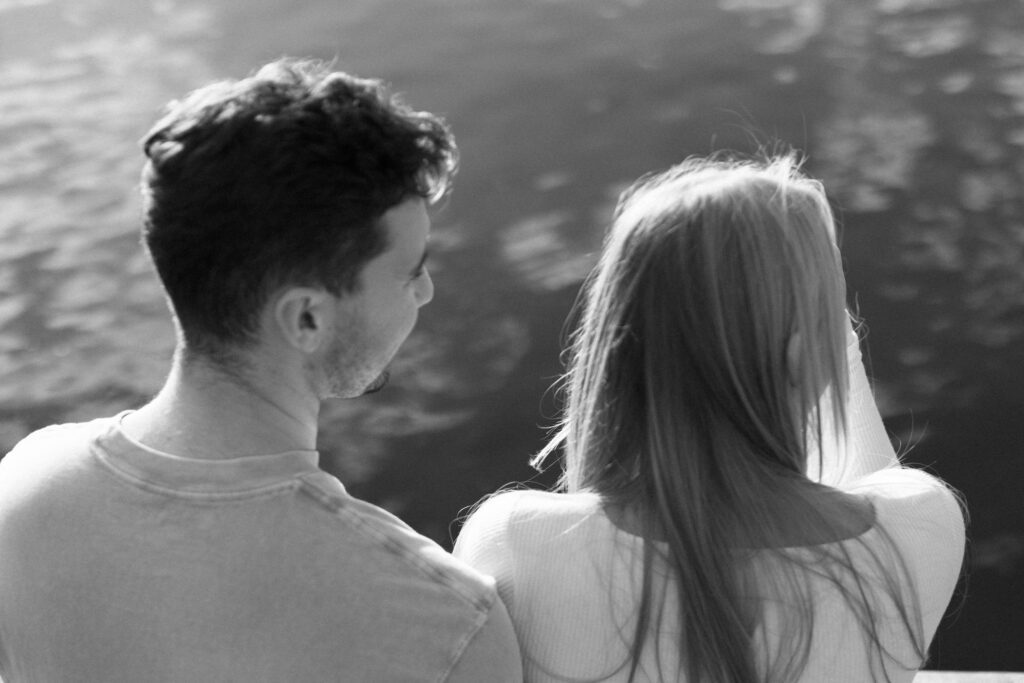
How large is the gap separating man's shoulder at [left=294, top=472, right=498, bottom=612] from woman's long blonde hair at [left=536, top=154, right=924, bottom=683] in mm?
268

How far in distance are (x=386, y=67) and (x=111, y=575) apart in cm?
527

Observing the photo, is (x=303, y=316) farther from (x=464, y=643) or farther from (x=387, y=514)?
→ (x=464, y=643)

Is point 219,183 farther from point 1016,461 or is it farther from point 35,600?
point 1016,461

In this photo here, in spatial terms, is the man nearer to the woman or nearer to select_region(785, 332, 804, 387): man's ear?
the woman

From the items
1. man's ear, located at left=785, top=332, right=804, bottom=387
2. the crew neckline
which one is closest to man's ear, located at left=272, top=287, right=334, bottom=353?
the crew neckline

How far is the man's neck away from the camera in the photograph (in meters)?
1.43

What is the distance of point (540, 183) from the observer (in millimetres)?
5504

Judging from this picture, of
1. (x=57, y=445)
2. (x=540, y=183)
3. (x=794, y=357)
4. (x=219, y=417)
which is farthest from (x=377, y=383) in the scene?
(x=540, y=183)

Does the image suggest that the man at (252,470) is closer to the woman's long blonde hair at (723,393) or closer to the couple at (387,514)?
the couple at (387,514)

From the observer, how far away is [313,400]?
1553mm

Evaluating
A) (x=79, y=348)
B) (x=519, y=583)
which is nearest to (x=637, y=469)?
(x=519, y=583)

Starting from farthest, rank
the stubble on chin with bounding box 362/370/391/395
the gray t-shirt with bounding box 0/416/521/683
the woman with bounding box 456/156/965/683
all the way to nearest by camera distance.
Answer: the stubble on chin with bounding box 362/370/391/395 < the woman with bounding box 456/156/965/683 < the gray t-shirt with bounding box 0/416/521/683

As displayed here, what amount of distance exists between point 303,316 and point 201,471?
0.22 m

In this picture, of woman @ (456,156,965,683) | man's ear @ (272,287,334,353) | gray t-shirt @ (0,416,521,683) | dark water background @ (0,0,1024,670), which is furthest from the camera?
dark water background @ (0,0,1024,670)
